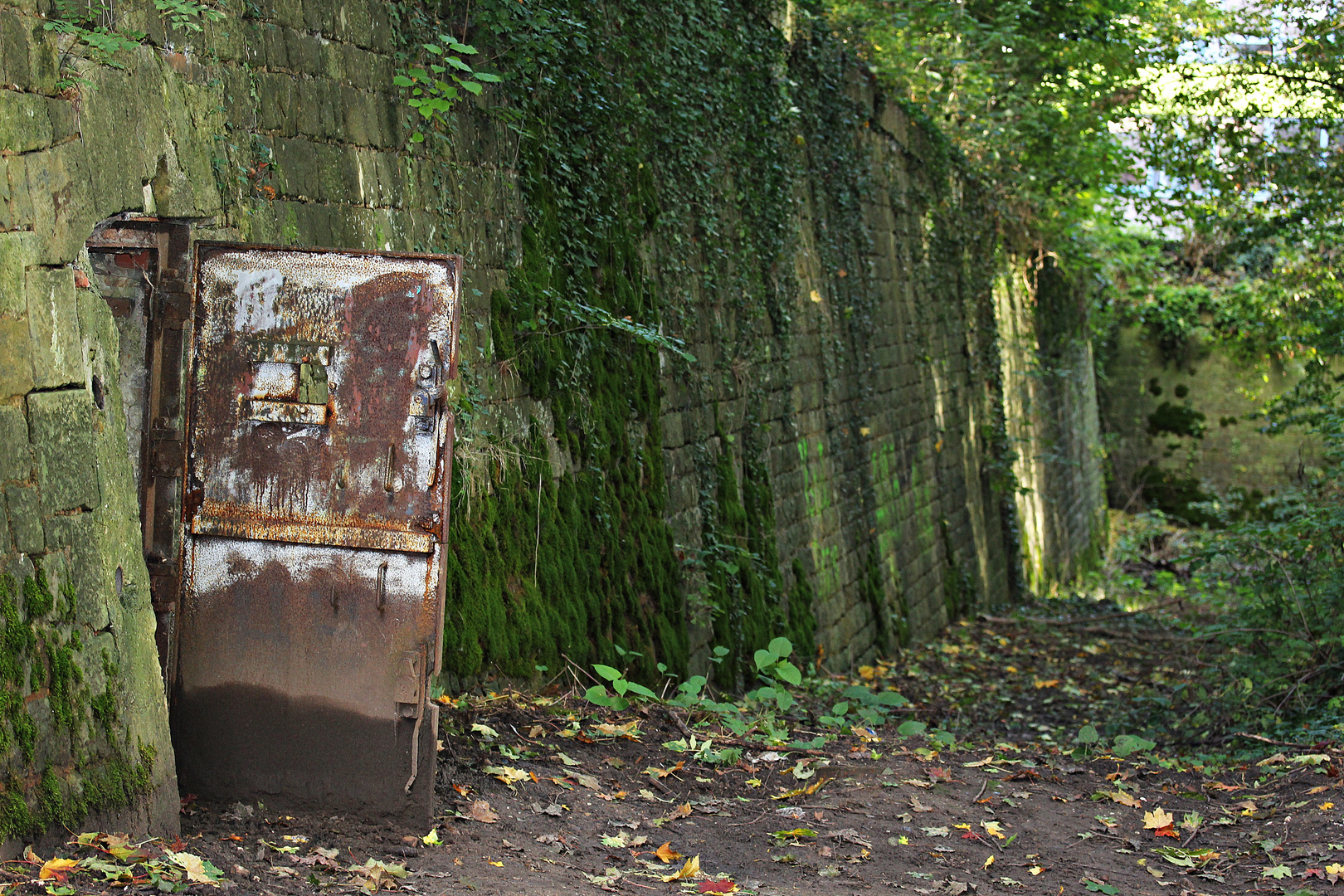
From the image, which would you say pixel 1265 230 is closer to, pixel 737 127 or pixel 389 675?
pixel 737 127

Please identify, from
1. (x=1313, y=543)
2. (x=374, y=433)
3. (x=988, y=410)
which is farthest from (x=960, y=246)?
(x=374, y=433)

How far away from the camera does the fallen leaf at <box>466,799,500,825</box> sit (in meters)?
4.11

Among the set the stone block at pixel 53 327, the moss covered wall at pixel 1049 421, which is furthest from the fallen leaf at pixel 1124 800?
the moss covered wall at pixel 1049 421

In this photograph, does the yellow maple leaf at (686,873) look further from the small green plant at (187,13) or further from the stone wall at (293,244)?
the small green plant at (187,13)

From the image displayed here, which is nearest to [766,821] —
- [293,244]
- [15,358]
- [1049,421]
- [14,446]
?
[293,244]

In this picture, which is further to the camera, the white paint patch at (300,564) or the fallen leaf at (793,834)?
the fallen leaf at (793,834)

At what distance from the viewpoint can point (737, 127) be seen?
26.3 feet

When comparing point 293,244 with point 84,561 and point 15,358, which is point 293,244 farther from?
point 84,561

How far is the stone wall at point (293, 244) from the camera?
3.12m

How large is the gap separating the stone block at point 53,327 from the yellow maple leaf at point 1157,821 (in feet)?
14.4

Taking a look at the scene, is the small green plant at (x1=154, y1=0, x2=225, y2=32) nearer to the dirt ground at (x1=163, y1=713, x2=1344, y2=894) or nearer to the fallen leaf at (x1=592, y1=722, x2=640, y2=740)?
the dirt ground at (x1=163, y1=713, x2=1344, y2=894)

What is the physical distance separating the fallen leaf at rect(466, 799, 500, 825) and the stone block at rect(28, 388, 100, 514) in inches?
63.0

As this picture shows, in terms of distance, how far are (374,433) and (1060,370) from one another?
13.1 m

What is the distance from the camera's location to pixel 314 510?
3.68m
